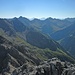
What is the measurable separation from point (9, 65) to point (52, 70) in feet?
208

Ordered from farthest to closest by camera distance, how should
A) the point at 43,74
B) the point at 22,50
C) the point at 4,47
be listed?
the point at 22,50
the point at 4,47
the point at 43,74

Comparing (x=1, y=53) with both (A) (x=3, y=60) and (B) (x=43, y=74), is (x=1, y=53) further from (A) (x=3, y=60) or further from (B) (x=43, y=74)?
(B) (x=43, y=74)

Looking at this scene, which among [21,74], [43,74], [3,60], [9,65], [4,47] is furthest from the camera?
[4,47]

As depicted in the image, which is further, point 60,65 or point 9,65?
point 9,65

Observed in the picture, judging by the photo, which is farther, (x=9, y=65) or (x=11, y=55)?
(x=11, y=55)

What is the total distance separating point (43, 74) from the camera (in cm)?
9081

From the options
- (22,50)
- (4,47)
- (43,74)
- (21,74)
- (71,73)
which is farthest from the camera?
(22,50)

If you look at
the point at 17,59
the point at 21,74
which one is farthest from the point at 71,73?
the point at 17,59

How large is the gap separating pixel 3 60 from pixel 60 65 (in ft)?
256

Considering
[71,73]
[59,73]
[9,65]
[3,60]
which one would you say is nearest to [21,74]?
[59,73]

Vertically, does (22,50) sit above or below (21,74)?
above

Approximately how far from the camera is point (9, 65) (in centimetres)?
14838

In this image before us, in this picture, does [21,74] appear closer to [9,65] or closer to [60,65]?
[60,65]

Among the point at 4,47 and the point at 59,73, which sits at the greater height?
the point at 4,47
